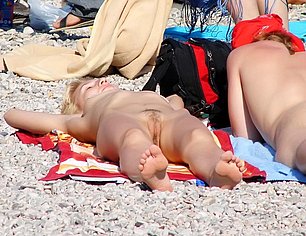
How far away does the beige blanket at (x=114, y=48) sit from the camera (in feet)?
15.5

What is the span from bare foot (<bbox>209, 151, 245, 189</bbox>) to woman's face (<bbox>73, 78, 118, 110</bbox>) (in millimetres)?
1128

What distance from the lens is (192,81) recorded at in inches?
144

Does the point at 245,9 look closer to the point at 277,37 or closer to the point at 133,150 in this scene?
the point at 277,37

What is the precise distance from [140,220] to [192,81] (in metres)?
1.48

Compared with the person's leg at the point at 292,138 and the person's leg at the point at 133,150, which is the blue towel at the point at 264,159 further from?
the person's leg at the point at 133,150

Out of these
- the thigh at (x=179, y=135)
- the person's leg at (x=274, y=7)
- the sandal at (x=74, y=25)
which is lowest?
the sandal at (x=74, y=25)

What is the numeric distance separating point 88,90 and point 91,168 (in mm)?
817

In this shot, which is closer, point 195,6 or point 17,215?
point 17,215

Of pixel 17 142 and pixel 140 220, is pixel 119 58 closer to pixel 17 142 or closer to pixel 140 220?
pixel 17 142

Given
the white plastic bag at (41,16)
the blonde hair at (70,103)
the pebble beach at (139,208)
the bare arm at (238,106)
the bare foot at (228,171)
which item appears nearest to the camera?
the pebble beach at (139,208)

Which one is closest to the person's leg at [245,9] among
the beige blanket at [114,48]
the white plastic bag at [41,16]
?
the beige blanket at [114,48]

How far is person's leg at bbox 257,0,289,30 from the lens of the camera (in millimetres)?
4582

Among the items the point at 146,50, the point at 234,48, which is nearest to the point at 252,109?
the point at 234,48

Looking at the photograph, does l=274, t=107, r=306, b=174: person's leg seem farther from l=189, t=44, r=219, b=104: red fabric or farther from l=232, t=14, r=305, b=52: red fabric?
l=189, t=44, r=219, b=104: red fabric
